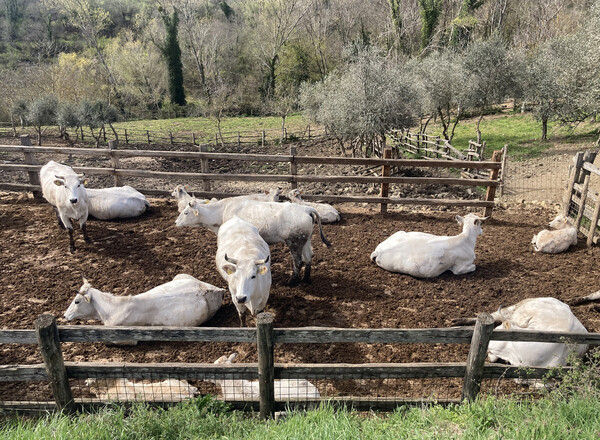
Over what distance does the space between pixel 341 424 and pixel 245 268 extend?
2.49 m

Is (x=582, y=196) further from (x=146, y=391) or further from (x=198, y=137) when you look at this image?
(x=198, y=137)

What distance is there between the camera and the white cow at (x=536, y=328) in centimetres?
478

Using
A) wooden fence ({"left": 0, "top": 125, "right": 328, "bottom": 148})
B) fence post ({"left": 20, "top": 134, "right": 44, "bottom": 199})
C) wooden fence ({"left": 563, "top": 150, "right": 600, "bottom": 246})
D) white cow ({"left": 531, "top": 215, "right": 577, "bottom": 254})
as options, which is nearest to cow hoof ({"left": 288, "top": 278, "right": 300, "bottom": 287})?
white cow ({"left": 531, "top": 215, "right": 577, "bottom": 254})

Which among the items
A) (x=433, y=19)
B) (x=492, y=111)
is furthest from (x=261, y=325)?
(x=433, y=19)

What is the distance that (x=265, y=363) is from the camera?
373 centimetres

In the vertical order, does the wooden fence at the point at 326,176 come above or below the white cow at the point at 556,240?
above

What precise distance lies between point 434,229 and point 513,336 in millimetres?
5757

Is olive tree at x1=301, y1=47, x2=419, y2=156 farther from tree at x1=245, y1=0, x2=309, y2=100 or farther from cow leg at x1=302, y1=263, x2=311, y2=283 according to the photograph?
tree at x1=245, y1=0, x2=309, y2=100

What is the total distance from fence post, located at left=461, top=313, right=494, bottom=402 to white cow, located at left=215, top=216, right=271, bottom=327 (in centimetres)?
265

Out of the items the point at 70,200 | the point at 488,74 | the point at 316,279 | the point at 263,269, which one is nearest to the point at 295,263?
the point at 316,279

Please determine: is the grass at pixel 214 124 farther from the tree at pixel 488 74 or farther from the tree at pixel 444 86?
the tree at pixel 488 74

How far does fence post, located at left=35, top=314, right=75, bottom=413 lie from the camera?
3.56 meters

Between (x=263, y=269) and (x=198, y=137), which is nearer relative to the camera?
(x=263, y=269)

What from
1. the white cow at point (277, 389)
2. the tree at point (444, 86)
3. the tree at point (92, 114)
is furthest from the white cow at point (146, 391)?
the tree at point (92, 114)
